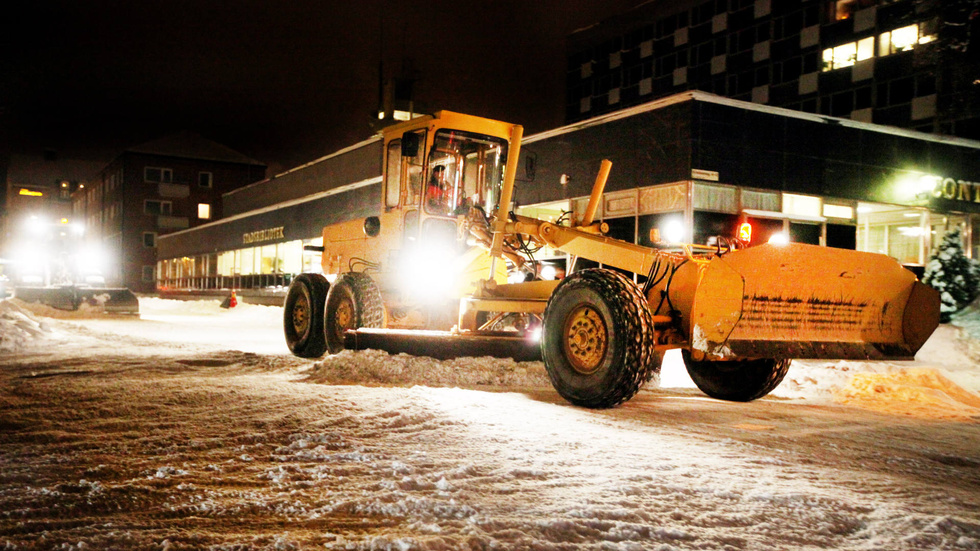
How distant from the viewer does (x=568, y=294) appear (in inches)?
272

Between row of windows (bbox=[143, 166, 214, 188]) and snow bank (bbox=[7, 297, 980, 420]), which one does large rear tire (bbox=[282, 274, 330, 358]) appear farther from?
row of windows (bbox=[143, 166, 214, 188])

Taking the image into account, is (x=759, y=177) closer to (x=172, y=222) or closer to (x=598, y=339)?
(x=598, y=339)

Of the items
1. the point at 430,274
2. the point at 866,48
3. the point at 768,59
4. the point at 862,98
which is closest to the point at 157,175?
the point at 768,59

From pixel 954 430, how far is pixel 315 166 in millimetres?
33884

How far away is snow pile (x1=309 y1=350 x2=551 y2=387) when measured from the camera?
8352 millimetres

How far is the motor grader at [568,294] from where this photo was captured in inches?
250

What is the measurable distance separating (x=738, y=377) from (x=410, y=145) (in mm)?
4703

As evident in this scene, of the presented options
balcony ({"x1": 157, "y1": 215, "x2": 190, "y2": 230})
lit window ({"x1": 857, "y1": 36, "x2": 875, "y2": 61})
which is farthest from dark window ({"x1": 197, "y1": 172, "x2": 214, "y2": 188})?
lit window ({"x1": 857, "y1": 36, "x2": 875, "y2": 61})

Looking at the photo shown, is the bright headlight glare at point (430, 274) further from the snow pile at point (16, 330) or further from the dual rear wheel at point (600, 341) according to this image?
the snow pile at point (16, 330)

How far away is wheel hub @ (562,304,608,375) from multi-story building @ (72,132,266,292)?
229ft

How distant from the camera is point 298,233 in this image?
3522 cm

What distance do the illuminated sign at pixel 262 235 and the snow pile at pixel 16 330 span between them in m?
22.5

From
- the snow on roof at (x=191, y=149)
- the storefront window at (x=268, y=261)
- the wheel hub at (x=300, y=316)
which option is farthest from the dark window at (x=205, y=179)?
the wheel hub at (x=300, y=316)

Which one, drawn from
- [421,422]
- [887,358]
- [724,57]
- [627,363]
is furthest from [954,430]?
[724,57]
